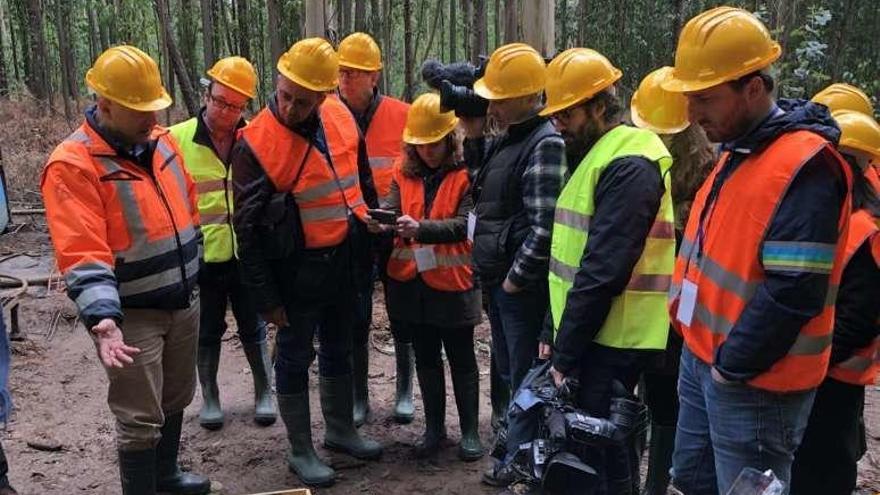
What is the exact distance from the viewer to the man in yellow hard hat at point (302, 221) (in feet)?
10.6

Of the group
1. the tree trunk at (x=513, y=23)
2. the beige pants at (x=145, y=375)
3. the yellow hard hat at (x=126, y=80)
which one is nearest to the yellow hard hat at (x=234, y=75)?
the yellow hard hat at (x=126, y=80)

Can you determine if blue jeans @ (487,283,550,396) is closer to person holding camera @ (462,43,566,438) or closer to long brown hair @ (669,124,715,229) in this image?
person holding camera @ (462,43,566,438)

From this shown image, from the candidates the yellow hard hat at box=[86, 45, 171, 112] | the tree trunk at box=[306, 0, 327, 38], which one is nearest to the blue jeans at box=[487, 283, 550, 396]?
the yellow hard hat at box=[86, 45, 171, 112]

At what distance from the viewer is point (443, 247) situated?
355 cm

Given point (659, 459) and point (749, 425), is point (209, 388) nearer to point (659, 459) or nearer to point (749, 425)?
point (659, 459)

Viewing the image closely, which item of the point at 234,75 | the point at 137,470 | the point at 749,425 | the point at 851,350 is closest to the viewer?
the point at 749,425

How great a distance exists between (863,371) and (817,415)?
0.70ft

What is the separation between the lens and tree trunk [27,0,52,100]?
13.7m

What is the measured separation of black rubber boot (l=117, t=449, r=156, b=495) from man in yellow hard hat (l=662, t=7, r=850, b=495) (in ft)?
7.16

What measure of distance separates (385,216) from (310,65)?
761mm

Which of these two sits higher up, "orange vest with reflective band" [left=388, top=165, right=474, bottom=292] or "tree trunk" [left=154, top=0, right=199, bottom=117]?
"tree trunk" [left=154, top=0, right=199, bottom=117]

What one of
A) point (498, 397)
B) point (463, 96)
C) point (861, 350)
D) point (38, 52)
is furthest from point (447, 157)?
point (38, 52)

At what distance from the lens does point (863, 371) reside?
237 cm

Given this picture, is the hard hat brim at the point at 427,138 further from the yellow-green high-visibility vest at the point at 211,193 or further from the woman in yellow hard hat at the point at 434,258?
the yellow-green high-visibility vest at the point at 211,193
